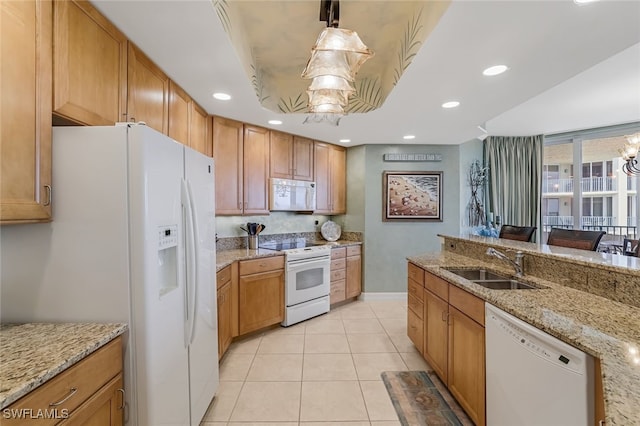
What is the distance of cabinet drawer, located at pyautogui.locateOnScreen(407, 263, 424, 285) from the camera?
102 inches

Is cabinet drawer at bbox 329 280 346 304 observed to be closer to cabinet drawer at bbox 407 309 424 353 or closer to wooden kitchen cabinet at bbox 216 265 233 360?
cabinet drawer at bbox 407 309 424 353

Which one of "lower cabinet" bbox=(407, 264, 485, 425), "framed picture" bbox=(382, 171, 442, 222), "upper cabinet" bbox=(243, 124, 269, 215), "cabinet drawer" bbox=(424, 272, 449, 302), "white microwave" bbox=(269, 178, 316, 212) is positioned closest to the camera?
"lower cabinet" bbox=(407, 264, 485, 425)

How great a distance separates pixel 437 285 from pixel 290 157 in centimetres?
254

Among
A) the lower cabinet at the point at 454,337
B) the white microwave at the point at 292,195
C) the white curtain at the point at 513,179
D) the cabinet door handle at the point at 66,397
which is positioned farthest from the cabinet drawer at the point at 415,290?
→ the white curtain at the point at 513,179

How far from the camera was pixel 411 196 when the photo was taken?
448 cm

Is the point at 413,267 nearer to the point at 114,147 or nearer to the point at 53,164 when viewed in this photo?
the point at 114,147

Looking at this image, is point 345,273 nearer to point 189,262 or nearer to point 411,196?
point 411,196

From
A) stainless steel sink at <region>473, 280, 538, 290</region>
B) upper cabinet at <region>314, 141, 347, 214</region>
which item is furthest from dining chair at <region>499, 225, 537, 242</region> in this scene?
upper cabinet at <region>314, 141, 347, 214</region>

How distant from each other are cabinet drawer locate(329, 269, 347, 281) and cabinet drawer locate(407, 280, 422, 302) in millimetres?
1379

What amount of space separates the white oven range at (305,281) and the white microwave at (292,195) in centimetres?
54

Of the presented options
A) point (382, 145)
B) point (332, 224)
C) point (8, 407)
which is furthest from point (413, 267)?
point (8, 407)

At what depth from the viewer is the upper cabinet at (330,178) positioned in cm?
431

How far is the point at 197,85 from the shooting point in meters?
2.32

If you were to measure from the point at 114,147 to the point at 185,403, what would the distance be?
1398 millimetres
